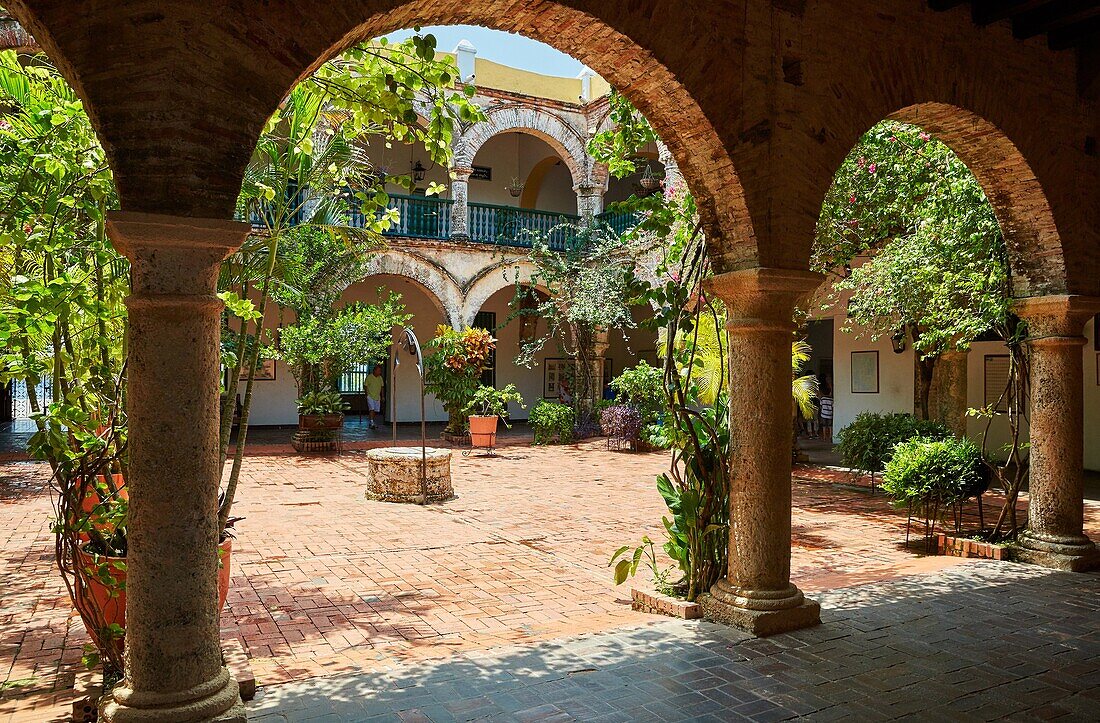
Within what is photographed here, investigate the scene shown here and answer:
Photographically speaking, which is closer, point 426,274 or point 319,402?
point 319,402

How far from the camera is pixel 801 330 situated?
12758 millimetres

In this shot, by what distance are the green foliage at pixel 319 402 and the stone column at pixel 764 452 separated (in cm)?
1088

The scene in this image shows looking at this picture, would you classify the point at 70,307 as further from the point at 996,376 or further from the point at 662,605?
the point at 996,376

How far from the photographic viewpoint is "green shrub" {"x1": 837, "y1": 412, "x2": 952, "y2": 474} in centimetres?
973

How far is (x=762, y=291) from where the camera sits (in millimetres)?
4457

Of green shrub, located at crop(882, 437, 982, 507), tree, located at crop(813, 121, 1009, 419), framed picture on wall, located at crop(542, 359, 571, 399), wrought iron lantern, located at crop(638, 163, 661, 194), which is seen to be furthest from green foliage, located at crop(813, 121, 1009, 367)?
framed picture on wall, located at crop(542, 359, 571, 399)

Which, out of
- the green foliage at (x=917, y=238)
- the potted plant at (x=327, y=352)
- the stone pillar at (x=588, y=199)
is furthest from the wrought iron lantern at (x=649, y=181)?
the potted plant at (x=327, y=352)

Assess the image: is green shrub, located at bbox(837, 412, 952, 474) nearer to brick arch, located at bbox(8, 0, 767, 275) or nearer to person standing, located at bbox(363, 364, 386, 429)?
brick arch, located at bbox(8, 0, 767, 275)

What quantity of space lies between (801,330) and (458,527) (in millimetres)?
6957

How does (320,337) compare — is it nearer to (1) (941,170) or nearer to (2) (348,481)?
(2) (348,481)

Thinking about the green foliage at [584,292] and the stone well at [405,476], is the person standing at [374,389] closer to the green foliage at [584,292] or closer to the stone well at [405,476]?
the green foliage at [584,292]

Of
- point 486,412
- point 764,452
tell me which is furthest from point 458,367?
point 764,452

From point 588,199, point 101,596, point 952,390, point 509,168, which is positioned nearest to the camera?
point 101,596

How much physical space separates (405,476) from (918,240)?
236 inches
